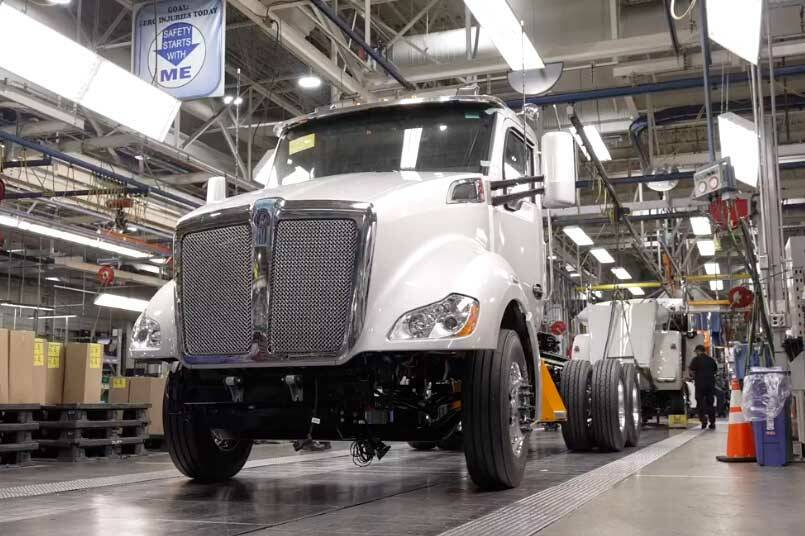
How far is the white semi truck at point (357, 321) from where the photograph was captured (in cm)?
515

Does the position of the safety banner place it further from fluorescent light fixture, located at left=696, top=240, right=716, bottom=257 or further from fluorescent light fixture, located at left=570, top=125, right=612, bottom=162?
fluorescent light fixture, located at left=696, top=240, right=716, bottom=257

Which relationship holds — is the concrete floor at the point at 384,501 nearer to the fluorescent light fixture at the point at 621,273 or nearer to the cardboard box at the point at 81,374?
the cardboard box at the point at 81,374

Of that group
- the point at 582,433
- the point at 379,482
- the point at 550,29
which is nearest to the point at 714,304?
the point at 550,29

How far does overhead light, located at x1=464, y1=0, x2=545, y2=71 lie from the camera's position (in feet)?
29.8

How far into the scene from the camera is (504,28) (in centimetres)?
955

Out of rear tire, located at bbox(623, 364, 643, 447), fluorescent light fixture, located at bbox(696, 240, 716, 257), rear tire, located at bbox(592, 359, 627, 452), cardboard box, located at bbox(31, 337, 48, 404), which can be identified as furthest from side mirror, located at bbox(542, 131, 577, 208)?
fluorescent light fixture, located at bbox(696, 240, 716, 257)

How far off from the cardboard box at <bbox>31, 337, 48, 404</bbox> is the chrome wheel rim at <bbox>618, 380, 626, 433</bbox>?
652 centimetres

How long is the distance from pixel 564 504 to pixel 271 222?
240 cm

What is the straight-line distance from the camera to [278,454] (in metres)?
10.9

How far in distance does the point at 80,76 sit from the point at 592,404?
6.68 metres

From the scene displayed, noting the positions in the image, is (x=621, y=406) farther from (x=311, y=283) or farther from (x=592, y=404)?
(x=311, y=283)

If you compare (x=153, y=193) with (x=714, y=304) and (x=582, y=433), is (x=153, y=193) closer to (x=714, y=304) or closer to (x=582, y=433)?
(x=582, y=433)

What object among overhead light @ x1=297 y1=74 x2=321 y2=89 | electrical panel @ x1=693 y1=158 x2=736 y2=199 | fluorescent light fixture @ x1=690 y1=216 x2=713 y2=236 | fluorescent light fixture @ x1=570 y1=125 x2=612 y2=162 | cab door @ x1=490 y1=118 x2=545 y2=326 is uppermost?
overhead light @ x1=297 y1=74 x2=321 y2=89

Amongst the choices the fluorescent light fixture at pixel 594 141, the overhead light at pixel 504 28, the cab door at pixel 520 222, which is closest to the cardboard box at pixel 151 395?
the overhead light at pixel 504 28
